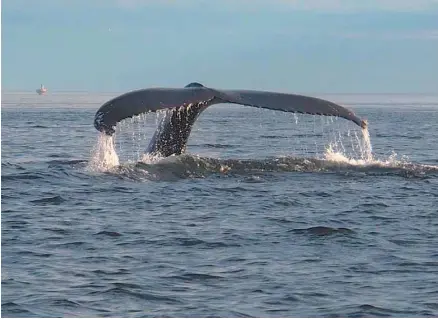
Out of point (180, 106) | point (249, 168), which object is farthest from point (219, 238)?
point (249, 168)

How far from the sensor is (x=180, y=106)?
12.2 m

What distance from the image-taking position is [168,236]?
9.98m

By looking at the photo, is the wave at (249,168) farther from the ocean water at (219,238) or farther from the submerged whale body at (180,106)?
the submerged whale body at (180,106)

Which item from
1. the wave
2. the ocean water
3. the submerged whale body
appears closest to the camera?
the ocean water

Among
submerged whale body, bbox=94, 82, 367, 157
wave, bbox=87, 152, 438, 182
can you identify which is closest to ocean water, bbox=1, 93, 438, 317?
wave, bbox=87, 152, 438, 182

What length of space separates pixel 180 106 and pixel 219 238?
2741mm

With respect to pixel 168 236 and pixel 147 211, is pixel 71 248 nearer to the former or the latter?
pixel 168 236

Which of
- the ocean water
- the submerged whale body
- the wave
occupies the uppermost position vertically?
the submerged whale body

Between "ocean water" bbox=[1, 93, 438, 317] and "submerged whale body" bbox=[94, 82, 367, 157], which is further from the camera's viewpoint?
"submerged whale body" bbox=[94, 82, 367, 157]

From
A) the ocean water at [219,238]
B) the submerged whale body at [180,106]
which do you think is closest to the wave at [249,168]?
the ocean water at [219,238]

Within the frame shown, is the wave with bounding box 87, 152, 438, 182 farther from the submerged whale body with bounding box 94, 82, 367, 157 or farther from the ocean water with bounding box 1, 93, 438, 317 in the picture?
the submerged whale body with bounding box 94, 82, 367, 157

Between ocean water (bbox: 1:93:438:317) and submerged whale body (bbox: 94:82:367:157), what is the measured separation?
1.52 ft

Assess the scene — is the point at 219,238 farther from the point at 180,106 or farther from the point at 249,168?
the point at 249,168

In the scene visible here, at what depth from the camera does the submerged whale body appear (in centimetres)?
1167
